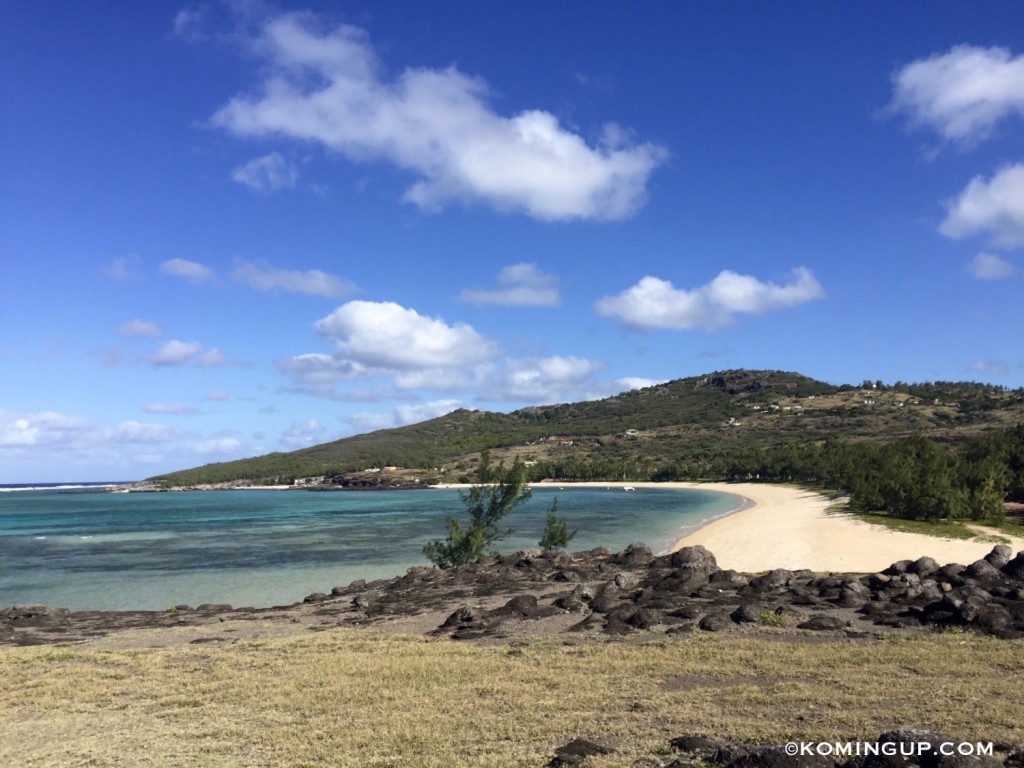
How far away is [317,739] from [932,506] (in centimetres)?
4914

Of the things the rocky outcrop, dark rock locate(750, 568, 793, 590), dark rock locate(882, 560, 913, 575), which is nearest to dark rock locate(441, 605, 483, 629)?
the rocky outcrop

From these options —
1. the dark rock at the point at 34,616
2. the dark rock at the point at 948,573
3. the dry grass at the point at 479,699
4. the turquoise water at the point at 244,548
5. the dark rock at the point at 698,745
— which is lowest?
the turquoise water at the point at 244,548

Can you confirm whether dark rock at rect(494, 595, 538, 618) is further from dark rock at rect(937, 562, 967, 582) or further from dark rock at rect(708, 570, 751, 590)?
dark rock at rect(937, 562, 967, 582)

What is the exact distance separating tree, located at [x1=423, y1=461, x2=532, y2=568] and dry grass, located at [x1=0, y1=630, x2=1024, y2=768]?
20319 millimetres

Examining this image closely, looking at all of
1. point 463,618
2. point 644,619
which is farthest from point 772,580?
point 463,618

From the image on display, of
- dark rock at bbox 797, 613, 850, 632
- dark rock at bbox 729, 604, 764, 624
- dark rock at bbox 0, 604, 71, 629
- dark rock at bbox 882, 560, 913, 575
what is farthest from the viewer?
dark rock at bbox 0, 604, 71, 629

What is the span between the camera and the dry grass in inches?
406

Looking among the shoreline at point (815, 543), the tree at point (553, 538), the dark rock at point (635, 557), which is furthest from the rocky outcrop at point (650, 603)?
the tree at point (553, 538)

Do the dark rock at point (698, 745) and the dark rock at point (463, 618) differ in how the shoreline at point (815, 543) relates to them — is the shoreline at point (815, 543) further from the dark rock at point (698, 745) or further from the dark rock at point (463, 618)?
the dark rock at point (698, 745)

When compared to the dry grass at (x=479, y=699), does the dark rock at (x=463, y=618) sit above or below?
below

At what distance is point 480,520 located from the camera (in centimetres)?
4072

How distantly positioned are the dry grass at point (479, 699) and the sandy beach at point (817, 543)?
19874 mm

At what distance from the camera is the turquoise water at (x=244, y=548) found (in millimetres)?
37312

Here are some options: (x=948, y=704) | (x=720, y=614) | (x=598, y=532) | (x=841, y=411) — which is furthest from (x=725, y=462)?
(x=948, y=704)
